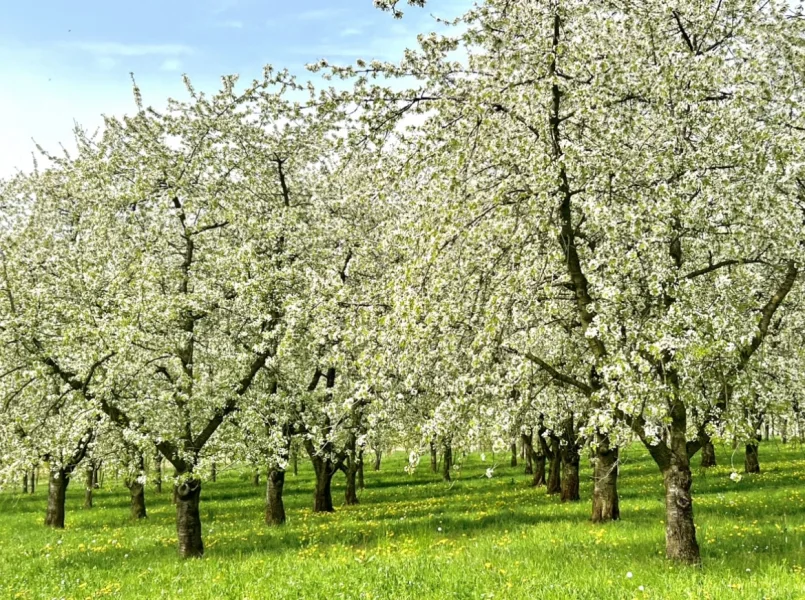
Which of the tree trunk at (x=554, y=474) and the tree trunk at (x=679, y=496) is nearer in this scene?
the tree trunk at (x=679, y=496)

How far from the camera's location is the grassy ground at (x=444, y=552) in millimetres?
10633

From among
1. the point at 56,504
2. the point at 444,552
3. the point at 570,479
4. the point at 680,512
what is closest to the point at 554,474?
the point at 570,479

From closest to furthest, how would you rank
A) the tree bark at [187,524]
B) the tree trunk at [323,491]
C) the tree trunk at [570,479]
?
the tree bark at [187,524], the tree trunk at [570,479], the tree trunk at [323,491]

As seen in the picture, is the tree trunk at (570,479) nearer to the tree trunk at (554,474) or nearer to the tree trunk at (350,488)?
the tree trunk at (554,474)

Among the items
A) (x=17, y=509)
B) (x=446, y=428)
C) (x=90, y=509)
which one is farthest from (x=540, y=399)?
(x=17, y=509)

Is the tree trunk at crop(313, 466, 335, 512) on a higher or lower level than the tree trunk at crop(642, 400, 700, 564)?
lower

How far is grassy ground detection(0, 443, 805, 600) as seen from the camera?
1063 centimetres

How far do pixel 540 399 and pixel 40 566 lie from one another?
14489 mm

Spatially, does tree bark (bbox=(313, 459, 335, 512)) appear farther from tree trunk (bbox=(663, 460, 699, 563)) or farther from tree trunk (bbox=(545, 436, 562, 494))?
tree trunk (bbox=(663, 460, 699, 563))

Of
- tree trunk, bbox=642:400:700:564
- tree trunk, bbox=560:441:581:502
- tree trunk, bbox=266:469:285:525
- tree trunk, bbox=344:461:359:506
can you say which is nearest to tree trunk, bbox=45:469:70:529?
tree trunk, bbox=266:469:285:525

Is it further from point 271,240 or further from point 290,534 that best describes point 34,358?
point 290,534

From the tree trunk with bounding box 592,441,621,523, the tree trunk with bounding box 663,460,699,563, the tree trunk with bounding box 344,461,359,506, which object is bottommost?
the tree trunk with bounding box 344,461,359,506

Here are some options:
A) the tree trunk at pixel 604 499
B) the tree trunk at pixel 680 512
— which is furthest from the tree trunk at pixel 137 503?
the tree trunk at pixel 680 512

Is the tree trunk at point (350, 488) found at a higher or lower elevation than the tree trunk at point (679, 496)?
lower
